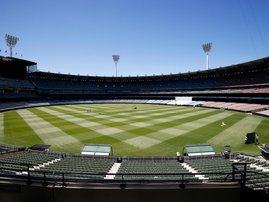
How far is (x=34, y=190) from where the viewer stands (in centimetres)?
691

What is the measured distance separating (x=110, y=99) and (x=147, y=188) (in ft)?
318

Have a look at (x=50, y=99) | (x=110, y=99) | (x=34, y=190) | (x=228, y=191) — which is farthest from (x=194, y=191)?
(x=110, y=99)

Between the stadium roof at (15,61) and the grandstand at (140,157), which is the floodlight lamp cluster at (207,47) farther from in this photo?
the stadium roof at (15,61)

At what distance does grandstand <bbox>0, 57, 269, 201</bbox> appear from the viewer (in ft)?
23.1

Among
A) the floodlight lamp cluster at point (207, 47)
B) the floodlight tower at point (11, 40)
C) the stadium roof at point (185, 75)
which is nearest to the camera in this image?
the stadium roof at point (185, 75)

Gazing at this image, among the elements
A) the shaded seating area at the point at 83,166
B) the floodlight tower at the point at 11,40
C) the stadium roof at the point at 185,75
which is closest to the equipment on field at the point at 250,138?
the shaded seating area at the point at 83,166

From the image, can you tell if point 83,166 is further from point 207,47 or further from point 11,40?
point 207,47

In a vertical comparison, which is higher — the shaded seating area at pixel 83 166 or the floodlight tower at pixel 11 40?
the floodlight tower at pixel 11 40

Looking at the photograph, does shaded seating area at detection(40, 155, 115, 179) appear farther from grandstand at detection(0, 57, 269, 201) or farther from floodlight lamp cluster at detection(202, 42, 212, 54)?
floodlight lamp cluster at detection(202, 42, 212, 54)

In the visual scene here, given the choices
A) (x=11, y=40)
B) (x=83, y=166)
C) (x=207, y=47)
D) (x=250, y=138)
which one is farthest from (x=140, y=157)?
(x=207, y=47)

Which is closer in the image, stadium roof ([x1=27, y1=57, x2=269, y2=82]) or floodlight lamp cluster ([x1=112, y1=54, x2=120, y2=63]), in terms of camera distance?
stadium roof ([x1=27, y1=57, x2=269, y2=82])

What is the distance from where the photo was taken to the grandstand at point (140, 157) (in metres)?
7.04

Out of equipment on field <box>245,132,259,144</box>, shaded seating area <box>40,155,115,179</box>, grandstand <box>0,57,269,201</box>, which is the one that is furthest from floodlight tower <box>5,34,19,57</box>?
equipment on field <box>245,132,259,144</box>

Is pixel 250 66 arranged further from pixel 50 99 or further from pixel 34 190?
pixel 50 99
